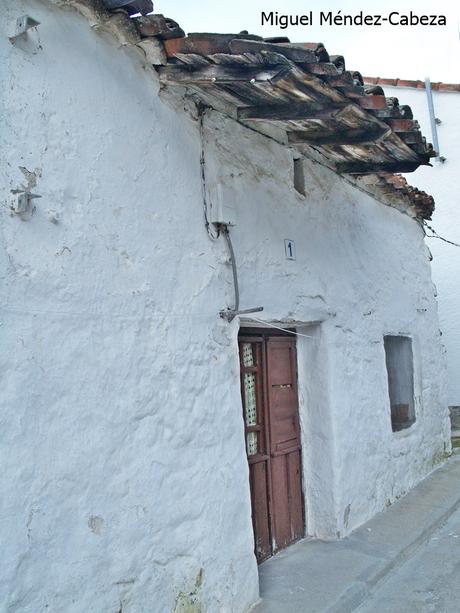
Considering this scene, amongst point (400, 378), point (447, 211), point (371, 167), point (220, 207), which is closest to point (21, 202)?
point (220, 207)

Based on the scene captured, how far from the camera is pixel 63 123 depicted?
2900 millimetres

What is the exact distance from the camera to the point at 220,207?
386 cm

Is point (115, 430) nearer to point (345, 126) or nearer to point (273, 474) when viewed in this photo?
point (273, 474)

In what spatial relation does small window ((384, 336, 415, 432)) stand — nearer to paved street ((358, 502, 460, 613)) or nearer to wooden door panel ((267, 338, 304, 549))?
paved street ((358, 502, 460, 613))

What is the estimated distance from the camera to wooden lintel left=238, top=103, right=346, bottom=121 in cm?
393

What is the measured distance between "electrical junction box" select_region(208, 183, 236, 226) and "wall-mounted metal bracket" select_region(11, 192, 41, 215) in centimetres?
142

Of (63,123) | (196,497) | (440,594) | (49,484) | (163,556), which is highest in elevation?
(63,123)

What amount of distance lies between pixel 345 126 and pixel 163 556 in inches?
125

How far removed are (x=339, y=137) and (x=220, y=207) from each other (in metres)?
1.32

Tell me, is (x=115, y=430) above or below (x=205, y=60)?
below

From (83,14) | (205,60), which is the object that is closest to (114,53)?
(83,14)

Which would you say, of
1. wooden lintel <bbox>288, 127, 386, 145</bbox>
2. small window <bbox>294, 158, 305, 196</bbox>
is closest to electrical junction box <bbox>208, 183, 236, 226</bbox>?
wooden lintel <bbox>288, 127, 386, 145</bbox>

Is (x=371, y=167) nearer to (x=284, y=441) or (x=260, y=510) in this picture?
(x=284, y=441)

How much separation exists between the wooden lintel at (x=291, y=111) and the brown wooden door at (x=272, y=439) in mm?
1591
